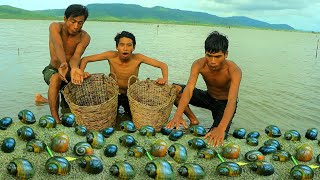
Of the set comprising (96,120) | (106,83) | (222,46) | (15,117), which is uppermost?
(222,46)

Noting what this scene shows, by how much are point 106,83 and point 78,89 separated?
1.86 ft

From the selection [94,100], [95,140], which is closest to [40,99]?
[94,100]

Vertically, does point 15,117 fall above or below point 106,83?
Answer: below

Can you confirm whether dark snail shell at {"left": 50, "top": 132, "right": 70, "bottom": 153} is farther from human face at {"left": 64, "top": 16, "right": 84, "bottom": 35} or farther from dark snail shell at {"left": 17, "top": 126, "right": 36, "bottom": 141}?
human face at {"left": 64, "top": 16, "right": 84, "bottom": 35}

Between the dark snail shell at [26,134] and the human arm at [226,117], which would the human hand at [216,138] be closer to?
the human arm at [226,117]

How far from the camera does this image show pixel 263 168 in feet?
14.2

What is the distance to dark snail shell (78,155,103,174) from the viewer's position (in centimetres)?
395

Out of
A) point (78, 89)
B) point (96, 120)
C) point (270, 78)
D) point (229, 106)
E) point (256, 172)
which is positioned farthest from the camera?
point (270, 78)

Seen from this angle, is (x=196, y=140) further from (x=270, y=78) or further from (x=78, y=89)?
(x=270, y=78)

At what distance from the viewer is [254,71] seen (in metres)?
16.2

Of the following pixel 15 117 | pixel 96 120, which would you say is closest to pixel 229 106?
pixel 96 120

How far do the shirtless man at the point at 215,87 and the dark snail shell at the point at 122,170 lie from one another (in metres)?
1.54

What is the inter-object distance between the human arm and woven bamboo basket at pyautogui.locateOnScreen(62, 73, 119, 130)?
6.31 ft

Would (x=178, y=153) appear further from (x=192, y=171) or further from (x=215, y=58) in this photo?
(x=215, y=58)
